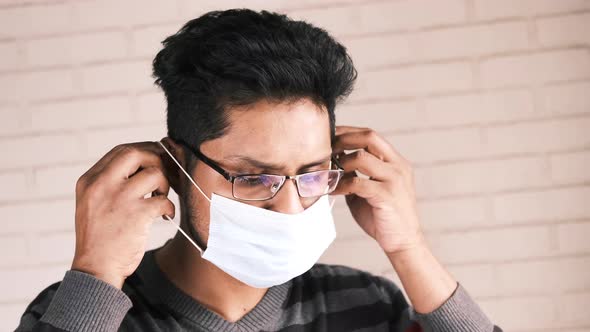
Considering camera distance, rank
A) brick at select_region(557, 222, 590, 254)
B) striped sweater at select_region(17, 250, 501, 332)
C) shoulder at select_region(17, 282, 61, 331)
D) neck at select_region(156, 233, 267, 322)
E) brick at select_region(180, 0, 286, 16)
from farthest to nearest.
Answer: brick at select_region(557, 222, 590, 254) → brick at select_region(180, 0, 286, 16) → neck at select_region(156, 233, 267, 322) → shoulder at select_region(17, 282, 61, 331) → striped sweater at select_region(17, 250, 501, 332)

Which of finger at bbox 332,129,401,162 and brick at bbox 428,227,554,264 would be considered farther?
brick at bbox 428,227,554,264

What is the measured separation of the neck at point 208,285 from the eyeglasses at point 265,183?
228mm

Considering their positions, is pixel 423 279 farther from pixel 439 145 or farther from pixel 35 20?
pixel 35 20

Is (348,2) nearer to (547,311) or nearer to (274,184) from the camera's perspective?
(274,184)

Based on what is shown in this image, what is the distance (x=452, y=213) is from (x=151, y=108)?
92 cm

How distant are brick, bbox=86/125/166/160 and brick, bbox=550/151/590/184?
1140 mm

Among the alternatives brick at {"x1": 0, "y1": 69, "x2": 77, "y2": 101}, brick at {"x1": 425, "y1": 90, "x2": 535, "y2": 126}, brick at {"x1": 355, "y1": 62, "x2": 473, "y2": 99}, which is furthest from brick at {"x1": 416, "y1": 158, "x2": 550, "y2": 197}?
brick at {"x1": 0, "y1": 69, "x2": 77, "y2": 101}

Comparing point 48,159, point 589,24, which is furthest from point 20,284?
point 589,24

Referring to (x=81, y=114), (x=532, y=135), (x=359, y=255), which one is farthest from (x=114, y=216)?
(x=532, y=135)

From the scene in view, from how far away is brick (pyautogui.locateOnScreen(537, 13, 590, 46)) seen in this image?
7.43 feet

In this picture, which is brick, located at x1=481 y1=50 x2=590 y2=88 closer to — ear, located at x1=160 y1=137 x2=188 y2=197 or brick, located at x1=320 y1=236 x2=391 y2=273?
brick, located at x1=320 y1=236 x2=391 y2=273

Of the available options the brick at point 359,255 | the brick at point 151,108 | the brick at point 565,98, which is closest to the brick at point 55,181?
the brick at point 151,108

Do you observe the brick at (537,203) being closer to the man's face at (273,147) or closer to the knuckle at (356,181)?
the knuckle at (356,181)

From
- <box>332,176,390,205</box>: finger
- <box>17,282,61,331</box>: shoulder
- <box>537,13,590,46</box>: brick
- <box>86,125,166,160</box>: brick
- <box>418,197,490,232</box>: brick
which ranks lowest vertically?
<box>17,282,61,331</box>: shoulder
